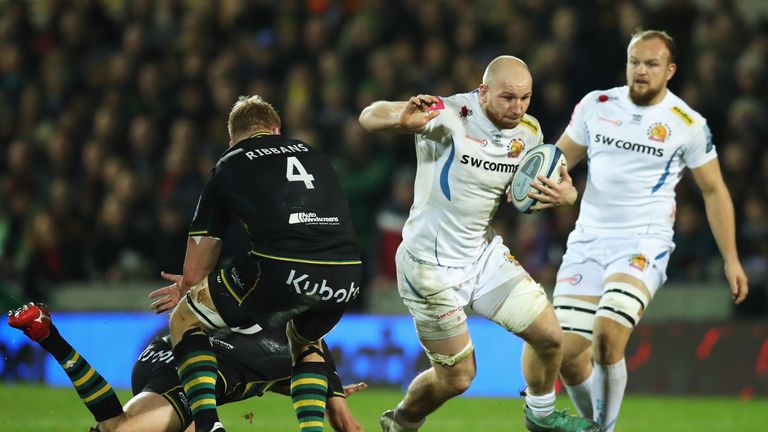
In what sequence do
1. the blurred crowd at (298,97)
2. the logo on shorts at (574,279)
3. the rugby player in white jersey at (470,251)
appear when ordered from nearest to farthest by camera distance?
the rugby player in white jersey at (470,251)
the logo on shorts at (574,279)
the blurred crowd at (298,97)

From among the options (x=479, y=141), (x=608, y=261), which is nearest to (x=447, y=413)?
(x=608, y=261)

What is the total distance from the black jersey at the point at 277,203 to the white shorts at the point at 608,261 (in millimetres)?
1759

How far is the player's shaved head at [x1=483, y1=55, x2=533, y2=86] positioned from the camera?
7043 mm

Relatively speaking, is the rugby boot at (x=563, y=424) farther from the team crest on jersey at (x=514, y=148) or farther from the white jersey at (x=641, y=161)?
the team crest on jersey at (x=514, y=148)

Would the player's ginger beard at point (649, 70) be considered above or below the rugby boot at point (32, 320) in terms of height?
above

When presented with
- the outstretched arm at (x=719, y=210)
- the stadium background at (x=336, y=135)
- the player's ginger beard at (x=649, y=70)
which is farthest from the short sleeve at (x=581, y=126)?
the stadium background at (x=336, y=135)

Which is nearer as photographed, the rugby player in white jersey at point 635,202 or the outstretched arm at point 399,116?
the outstretched arm at point 399,116

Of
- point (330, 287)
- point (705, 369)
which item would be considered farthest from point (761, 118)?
point (330, 287)

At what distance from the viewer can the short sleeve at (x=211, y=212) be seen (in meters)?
6.66

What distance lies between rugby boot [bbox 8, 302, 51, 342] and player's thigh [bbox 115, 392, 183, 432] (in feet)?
1.97

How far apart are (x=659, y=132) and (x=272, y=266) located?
2.70m

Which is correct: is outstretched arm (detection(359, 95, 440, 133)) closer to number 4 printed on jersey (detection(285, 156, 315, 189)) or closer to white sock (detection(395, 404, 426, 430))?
number 4 printed on jersey (detection(285, 156, 315, 189))

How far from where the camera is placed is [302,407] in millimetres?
6688

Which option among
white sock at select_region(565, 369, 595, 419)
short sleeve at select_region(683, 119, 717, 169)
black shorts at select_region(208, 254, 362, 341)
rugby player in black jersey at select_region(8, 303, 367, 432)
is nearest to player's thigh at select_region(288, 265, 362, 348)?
black shorts at select_region(208, 254, 362, 341)
